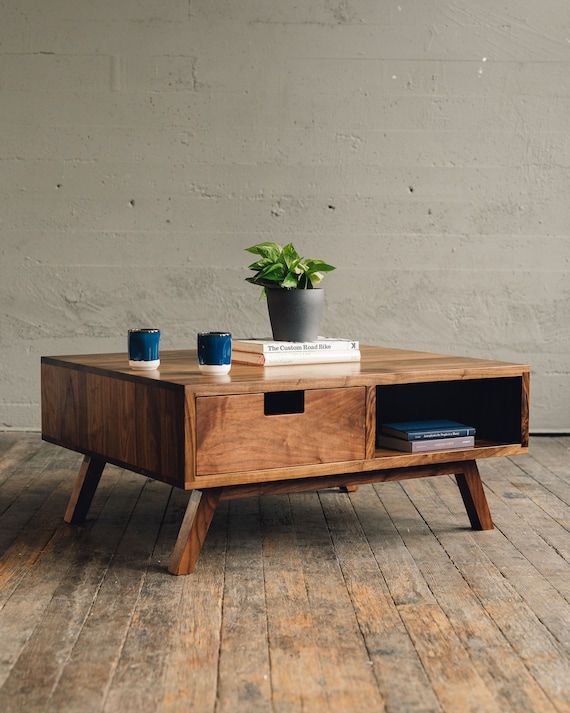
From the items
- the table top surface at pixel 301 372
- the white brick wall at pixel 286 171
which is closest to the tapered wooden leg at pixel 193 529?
the table top surface at pixel 301 372

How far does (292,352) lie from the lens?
231 centimetres

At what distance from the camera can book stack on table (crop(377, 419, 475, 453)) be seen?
2.27 metres

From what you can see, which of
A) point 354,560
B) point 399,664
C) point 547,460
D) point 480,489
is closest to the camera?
point 399,664

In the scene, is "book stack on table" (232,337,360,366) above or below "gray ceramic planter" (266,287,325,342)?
below

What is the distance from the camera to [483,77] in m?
3.96

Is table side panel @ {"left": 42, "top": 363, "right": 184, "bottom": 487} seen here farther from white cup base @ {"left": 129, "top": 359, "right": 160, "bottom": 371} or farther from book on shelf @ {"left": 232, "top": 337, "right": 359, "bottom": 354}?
book on shelf @ {"left": 232, "top": 337, "right": 359, "bottom": 354}

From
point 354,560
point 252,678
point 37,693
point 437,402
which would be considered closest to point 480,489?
point 437,402

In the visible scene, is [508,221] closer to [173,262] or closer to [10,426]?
[173,262]

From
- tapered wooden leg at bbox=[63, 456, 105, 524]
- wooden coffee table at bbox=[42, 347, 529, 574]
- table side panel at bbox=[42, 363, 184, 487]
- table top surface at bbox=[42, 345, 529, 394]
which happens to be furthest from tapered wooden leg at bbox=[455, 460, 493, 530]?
tapered wooden leg at bbox=[63, 456, 105, 524]

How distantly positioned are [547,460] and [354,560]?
4.88 feet

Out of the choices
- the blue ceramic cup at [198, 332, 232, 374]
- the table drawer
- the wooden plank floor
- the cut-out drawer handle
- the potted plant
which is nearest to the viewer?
the wooden plank floor

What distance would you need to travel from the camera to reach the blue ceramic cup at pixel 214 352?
212 centimetres

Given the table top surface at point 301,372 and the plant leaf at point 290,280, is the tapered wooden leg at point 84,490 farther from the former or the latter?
the plant leaf at point 290,280

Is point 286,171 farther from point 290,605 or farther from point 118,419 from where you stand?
point 290,605
